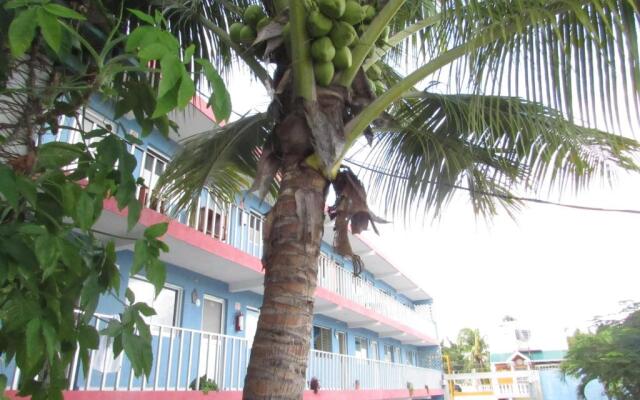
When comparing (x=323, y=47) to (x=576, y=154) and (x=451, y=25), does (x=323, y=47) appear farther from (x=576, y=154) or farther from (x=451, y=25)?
(x=576, y=154)

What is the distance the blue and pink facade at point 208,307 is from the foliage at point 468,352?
3598 cm

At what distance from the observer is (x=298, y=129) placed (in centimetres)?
287

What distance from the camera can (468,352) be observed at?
5325 cm

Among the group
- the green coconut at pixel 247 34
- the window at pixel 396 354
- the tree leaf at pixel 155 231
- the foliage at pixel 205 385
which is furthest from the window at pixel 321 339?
the tree leaf at pixel 155 231

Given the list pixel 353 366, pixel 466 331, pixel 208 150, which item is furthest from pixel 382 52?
pixel 466 331

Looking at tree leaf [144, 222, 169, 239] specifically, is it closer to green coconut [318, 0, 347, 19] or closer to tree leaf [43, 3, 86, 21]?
tree leaf [43, 3, 86, 21]

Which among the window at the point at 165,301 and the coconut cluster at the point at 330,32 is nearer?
the coconut cluster at the point at 330,32

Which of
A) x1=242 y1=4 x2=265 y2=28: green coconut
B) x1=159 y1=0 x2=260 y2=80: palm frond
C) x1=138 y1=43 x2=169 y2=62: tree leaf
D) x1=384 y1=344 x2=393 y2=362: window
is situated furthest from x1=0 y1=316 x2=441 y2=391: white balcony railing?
x1=384 y1=344 x2=393 y2=362: window

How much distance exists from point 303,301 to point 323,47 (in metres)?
1.49

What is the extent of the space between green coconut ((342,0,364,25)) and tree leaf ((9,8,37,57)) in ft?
6.33

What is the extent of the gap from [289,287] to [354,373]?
1105 centimetres

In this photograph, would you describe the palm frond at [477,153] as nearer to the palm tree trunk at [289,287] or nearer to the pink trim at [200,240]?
the palm tree trunk at [289,287]

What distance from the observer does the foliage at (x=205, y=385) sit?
7332mm

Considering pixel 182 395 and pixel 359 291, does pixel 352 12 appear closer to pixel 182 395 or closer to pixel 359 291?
pixel 182 395
